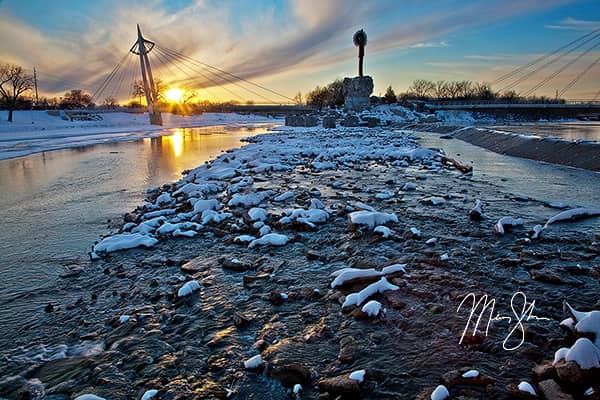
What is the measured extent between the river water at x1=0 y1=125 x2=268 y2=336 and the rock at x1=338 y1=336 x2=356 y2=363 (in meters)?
2.99

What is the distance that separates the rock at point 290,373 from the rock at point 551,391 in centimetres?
143

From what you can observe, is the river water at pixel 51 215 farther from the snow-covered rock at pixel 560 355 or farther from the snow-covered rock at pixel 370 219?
the snow-covered rock at pixel 560 355

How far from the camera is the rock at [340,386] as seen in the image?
2.22 metres

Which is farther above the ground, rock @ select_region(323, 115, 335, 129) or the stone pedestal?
the stone pedestal

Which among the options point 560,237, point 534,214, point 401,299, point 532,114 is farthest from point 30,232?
point 532,114

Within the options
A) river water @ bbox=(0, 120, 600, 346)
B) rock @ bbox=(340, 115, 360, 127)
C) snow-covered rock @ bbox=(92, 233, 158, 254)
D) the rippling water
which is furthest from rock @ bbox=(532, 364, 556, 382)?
rock @ bbox=(340, 115, 360, 127)

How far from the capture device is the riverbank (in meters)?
2.41

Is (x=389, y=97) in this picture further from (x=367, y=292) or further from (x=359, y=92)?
(x=367, y=292)

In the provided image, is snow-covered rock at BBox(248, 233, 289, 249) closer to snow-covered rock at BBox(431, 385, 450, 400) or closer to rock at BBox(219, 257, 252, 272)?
rock at BBox(219, 257, 252, 272)

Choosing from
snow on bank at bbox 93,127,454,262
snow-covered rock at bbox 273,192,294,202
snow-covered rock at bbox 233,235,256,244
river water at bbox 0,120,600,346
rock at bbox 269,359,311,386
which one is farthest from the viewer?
snow-covered rock at bbox 273,192,294,202

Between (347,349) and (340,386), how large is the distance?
0.41 m

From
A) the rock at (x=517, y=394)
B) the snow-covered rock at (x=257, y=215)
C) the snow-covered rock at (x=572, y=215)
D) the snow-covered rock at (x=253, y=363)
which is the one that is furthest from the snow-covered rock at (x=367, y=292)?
the snow-covered rock at (x=572, y=215)

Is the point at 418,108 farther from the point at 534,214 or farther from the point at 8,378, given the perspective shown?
the point at 8,378

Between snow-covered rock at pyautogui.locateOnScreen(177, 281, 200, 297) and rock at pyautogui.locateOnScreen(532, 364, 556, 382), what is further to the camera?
snow-covered rock at pyautogui.locateOnScreen(177, 281, 200, 297)
